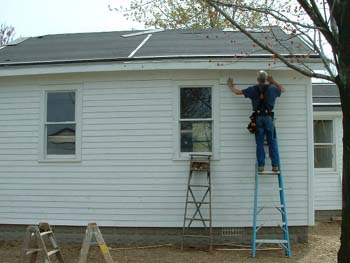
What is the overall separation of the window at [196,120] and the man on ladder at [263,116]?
96cm

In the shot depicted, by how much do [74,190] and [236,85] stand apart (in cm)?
395

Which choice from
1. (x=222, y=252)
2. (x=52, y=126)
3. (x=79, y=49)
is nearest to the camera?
(x=222, y=252)

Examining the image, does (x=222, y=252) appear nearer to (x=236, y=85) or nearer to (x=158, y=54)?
(x=236, y=85)

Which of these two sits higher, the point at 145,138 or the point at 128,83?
the point at 128,83

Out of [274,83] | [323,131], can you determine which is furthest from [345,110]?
[323,131]

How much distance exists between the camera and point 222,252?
959cm

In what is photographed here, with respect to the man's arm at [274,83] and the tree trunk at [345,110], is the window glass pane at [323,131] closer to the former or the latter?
the man's arm at [274,83]

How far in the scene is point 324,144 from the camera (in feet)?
48.3

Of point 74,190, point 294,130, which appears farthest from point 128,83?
point 294,130

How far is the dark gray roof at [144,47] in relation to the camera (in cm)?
1054

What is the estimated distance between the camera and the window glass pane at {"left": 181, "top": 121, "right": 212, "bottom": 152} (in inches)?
406

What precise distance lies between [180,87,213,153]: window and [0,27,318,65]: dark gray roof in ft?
2.63

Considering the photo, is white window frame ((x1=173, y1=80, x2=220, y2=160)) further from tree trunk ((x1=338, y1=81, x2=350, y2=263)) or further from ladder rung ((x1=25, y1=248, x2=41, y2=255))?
tree trunk ((x1=338, y1=81, x2=350, y2=263))

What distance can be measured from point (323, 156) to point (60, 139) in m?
7.82
